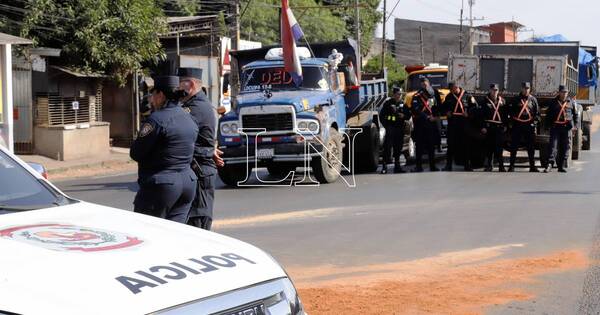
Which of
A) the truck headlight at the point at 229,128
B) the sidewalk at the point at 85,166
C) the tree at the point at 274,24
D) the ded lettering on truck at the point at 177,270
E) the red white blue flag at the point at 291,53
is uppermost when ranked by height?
the tree at the point at 274,24

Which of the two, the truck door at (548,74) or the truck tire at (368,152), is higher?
the truck door at (548,74)

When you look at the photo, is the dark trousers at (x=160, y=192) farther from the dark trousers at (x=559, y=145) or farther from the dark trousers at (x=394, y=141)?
the dark trousers at (x=559, y=145)

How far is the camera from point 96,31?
83.0 ft

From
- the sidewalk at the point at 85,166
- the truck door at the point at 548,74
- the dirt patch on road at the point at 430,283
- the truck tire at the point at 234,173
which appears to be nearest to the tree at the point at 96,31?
the sidewalk at the point at 85,166

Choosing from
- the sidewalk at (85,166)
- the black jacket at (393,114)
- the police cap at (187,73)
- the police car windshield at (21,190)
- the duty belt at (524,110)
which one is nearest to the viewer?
the police car windshield at (21,190)

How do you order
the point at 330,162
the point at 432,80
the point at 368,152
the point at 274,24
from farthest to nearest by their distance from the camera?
the point at 274,24, the point at 432,80, the point at 368,152, the point at 330,162

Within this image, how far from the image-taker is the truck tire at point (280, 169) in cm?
1717

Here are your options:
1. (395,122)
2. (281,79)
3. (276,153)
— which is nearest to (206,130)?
(276,153)

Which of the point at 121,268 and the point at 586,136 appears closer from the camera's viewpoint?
the point at 121,268

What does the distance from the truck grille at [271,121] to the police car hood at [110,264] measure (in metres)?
11.7

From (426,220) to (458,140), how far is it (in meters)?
8.10

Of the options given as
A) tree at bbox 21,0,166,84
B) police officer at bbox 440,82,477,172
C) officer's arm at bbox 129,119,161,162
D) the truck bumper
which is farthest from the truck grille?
tree at bbox 21,0,166,84

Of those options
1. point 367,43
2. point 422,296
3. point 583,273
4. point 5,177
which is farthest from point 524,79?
point 367,43

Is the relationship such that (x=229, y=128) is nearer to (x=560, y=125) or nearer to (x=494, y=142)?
(x=494, y=142)
